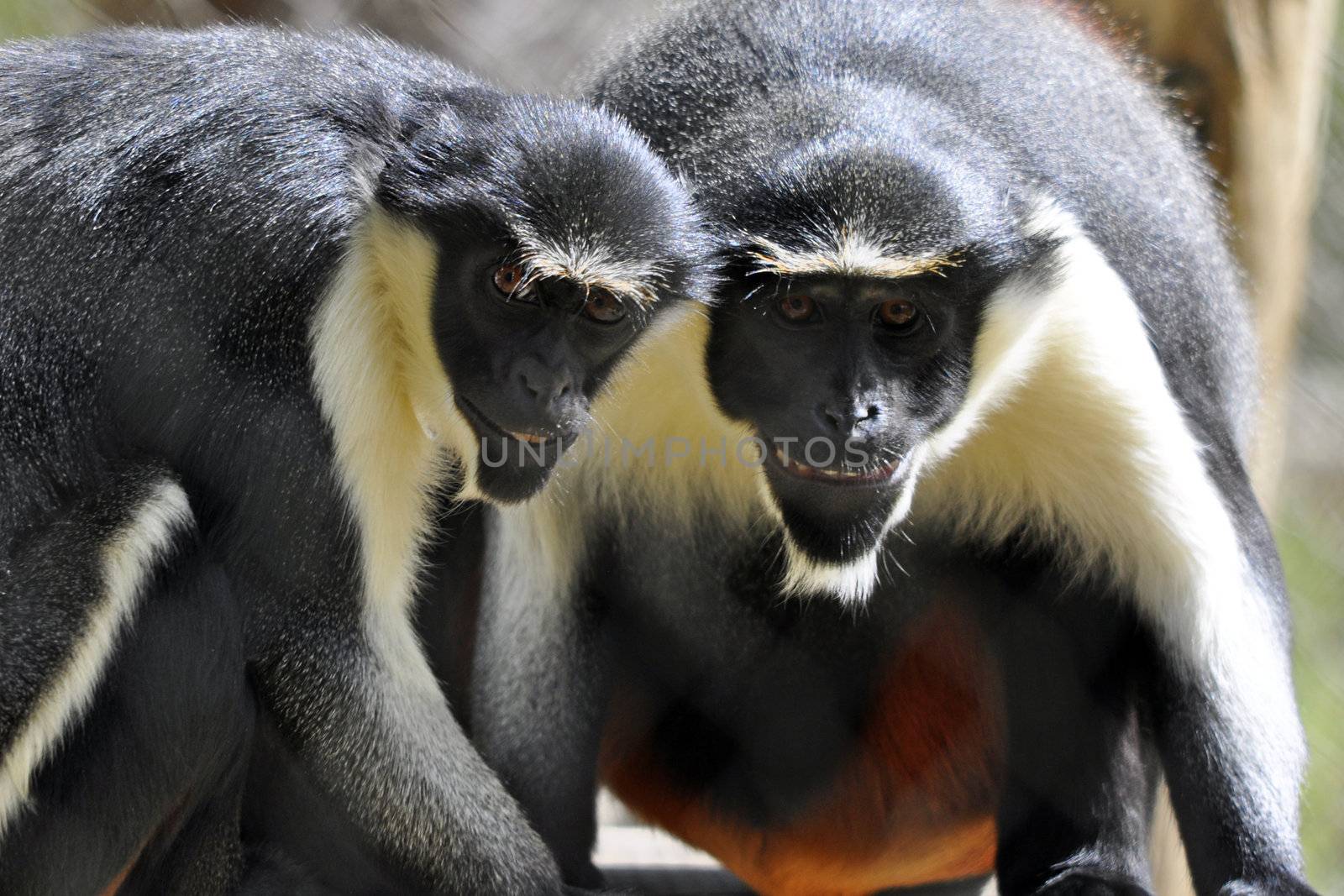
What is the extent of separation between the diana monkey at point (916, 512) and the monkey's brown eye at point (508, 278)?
432 mm

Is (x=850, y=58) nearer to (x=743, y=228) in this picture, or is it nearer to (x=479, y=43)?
(x=743, y=228)

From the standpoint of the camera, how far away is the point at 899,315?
122 inches

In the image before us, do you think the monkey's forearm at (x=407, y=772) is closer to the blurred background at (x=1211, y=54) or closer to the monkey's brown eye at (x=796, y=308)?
the monkey's brown eye at (x=796, y=308)

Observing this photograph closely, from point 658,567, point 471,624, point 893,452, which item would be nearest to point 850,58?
point 893,452

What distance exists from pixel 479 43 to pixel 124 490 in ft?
6.25

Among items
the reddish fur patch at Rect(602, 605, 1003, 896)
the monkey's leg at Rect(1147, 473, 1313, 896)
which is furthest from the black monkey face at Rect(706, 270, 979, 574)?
the monkey's leg at Rect(1147, 473, 1313, 896)

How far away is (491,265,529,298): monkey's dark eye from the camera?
118 inches

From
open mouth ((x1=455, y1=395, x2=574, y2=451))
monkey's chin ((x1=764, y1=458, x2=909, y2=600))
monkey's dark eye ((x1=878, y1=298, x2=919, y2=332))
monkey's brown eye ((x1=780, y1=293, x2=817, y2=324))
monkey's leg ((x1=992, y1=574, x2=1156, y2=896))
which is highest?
monkey's dark eye ((x1=878, y1=298, x2=919, y2=332))

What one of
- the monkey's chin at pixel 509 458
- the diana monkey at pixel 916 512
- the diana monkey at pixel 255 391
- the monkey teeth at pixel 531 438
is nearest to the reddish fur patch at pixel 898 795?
the diana monkey at pixel 916 512

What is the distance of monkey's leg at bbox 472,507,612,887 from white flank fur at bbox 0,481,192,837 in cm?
96

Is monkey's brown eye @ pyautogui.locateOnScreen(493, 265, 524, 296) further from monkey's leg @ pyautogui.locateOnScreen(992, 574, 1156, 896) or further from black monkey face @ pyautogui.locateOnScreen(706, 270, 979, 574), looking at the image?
monkey's leg @ pyautogui.locateOnScreen(992, 574, 1156, 896)

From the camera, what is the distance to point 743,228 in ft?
10.2

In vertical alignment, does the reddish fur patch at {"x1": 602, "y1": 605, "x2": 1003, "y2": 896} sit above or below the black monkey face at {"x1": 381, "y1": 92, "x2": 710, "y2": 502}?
below

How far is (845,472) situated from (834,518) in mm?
125
